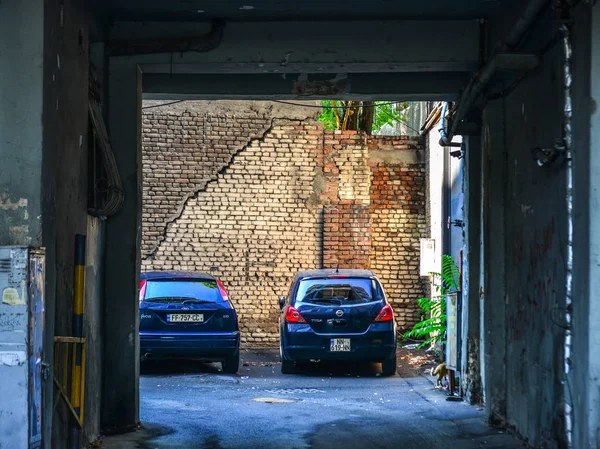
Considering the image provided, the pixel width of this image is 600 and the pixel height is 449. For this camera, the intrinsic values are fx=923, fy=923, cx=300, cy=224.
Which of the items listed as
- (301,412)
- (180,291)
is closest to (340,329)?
(180,291)

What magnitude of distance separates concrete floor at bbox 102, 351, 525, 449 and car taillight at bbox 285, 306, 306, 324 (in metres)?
0.94

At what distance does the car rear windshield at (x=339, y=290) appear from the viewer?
49.4 feet

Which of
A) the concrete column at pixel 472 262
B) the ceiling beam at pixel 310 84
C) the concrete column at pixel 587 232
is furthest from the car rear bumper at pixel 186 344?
the concrete column at pixel 587 232

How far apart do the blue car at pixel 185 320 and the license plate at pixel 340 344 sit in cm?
153

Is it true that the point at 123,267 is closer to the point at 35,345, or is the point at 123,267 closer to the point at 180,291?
the point at 35,345

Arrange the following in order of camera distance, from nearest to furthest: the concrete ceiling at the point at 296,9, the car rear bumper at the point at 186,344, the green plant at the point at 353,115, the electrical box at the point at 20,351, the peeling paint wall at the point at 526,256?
the electrical box at the point at 20,351, the peeling paint wall at the point at 526,256, the concrete ceiling at the point at 296,9, the car rear bumper at the point at 186,344, the green plant at the point at 353,115

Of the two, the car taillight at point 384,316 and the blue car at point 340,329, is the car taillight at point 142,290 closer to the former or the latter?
the blue car at point 340,329

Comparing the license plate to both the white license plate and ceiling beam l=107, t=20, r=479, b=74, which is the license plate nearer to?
the white license plate

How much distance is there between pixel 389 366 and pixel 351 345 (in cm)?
90

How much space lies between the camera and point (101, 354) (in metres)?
9.30

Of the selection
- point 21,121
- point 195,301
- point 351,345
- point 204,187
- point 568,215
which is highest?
point 204,187

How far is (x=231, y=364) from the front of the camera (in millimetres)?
15109

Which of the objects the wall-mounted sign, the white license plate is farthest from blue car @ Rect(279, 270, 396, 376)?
the wall-mounted sign

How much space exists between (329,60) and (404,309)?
36.1ft
